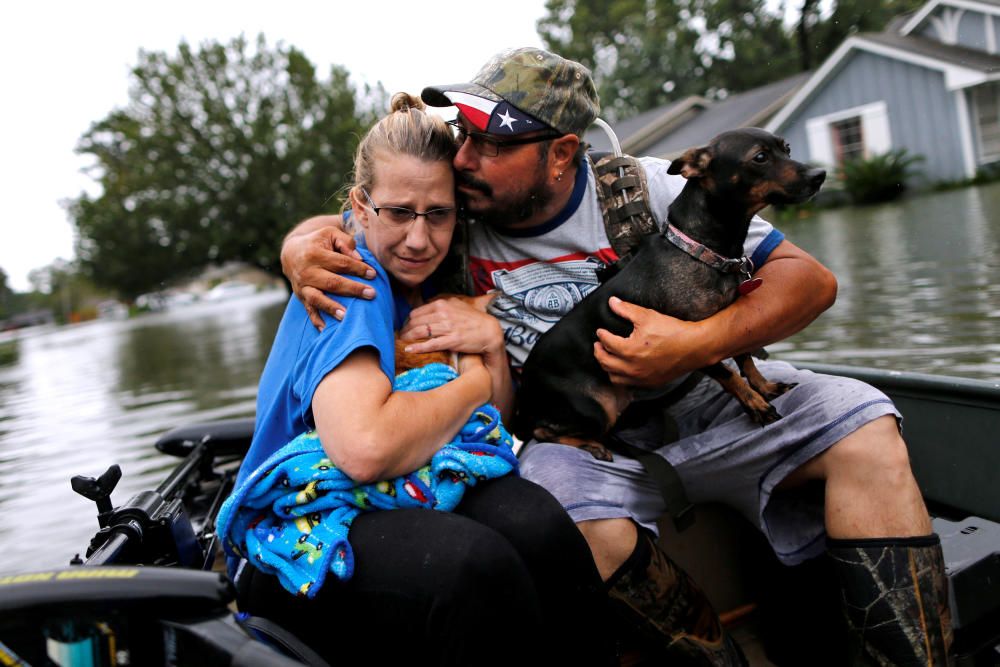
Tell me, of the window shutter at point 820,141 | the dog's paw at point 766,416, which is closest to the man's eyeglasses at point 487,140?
the dog's paw at point 766,416

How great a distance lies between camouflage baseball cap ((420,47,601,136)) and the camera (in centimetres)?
228

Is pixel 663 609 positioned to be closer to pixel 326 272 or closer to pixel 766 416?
pixel 766 416

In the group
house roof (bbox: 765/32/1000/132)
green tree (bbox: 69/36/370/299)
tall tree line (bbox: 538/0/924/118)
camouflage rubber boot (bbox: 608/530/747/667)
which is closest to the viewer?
camouflage rubber boot (bbox: 608/530/747/667)

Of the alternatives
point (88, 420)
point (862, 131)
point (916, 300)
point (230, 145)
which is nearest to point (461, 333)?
point (916, 300)

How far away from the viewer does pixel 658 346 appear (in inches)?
88.8

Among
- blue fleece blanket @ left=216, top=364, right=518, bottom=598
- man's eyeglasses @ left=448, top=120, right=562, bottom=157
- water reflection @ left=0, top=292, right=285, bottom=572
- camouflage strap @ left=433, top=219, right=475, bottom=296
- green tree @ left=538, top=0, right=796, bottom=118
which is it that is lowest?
water reflection @ left=0, top=292, right=285, bottom=572

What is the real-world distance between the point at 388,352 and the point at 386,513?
38 cm

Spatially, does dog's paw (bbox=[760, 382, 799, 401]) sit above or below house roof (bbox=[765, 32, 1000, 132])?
below

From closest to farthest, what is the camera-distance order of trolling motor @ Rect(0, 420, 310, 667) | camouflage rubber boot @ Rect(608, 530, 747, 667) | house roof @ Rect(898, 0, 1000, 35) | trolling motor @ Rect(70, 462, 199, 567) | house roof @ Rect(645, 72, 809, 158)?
1. trolling motor @ Rect(0, 420, 310, 667)
2. trolling motor @ Rect(70, 462, 199, 567)
3. camouflage rubber boot @ Rect(608, 530, 747, 667)
4. house roof @ Rect(898, 0, 1000, 35)
5. house roof @ Rect(645, 72, 809, 158)

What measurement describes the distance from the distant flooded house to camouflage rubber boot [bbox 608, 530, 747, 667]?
734 inches

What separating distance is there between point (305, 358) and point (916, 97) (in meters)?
22.9

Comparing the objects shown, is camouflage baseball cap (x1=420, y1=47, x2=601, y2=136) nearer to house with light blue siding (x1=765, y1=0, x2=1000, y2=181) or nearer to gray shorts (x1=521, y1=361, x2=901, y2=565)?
gray shorts (x1=521, y1=361, x2=901, y2=565)

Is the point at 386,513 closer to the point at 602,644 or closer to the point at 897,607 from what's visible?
the point at 602,644

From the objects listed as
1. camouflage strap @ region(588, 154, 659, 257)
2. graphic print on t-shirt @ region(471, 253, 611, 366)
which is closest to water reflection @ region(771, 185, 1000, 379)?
camouflage strap @ region(588, 154, 659, 257)
